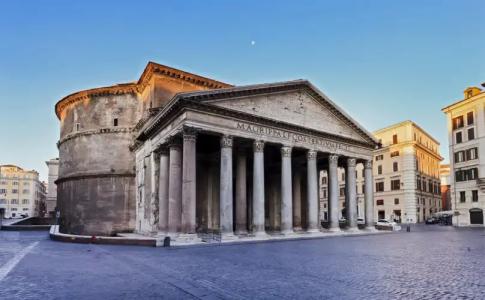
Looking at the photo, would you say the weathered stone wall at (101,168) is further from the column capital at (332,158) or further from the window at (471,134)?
the window at (471,134)

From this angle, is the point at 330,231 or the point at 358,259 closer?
the point at 358,259

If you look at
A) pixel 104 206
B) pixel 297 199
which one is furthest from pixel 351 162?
pixel 104 206

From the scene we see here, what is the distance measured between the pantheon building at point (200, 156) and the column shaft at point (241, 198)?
64 mm

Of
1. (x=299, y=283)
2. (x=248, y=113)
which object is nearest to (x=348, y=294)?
(x=299, y=283)

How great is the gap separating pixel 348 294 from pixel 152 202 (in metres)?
21.2

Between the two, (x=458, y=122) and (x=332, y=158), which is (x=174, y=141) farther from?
(x=458, y=122)

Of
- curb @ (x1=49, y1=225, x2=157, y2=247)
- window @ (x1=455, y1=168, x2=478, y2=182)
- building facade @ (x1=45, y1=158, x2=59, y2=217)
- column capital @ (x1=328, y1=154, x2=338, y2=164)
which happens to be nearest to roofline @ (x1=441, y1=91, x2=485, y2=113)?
window @ (x1=455, y1=168, x2=478, y2=182)

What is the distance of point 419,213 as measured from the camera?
5394 centimetres

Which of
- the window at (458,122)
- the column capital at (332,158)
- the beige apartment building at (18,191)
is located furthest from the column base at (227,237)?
the beige apartment building at (18,191)

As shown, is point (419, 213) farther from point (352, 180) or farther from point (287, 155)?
point (287, 155)

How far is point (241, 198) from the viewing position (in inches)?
980

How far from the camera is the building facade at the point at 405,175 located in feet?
173

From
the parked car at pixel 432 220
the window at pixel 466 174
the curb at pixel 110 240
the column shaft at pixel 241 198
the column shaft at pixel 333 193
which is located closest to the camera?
the curb at pixel 110 240

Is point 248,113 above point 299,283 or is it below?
above
